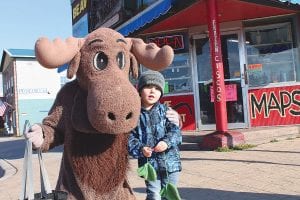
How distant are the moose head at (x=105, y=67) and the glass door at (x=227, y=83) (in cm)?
720

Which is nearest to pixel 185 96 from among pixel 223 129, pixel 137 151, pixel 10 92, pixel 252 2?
pixel 223 129

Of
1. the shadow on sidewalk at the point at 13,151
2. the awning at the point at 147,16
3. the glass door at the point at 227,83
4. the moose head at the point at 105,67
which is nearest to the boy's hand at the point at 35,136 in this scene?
the moose head at the point at 105,67

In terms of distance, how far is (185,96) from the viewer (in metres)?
10.9

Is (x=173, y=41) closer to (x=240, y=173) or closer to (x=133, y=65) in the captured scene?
(x=240, y=173)

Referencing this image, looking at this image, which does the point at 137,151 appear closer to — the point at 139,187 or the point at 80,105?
the point at 80,105

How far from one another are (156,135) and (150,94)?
1.09 feet

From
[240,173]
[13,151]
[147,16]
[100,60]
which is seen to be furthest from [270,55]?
[13,151]

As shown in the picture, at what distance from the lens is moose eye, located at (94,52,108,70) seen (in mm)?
3057

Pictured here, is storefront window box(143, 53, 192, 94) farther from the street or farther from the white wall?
the white wall

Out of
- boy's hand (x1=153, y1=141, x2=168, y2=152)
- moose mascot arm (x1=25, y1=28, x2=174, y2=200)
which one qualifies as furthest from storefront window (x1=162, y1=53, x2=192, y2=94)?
moose mascot arm (x1=25, y1=28, x2=174, y2=200)

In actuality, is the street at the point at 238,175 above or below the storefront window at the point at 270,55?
below

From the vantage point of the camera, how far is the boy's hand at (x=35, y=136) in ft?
9.49

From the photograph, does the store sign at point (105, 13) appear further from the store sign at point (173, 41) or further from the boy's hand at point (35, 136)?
the boy's hand at point (35, 136)

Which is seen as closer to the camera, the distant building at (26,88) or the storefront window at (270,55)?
the storefront window at (270,55)
